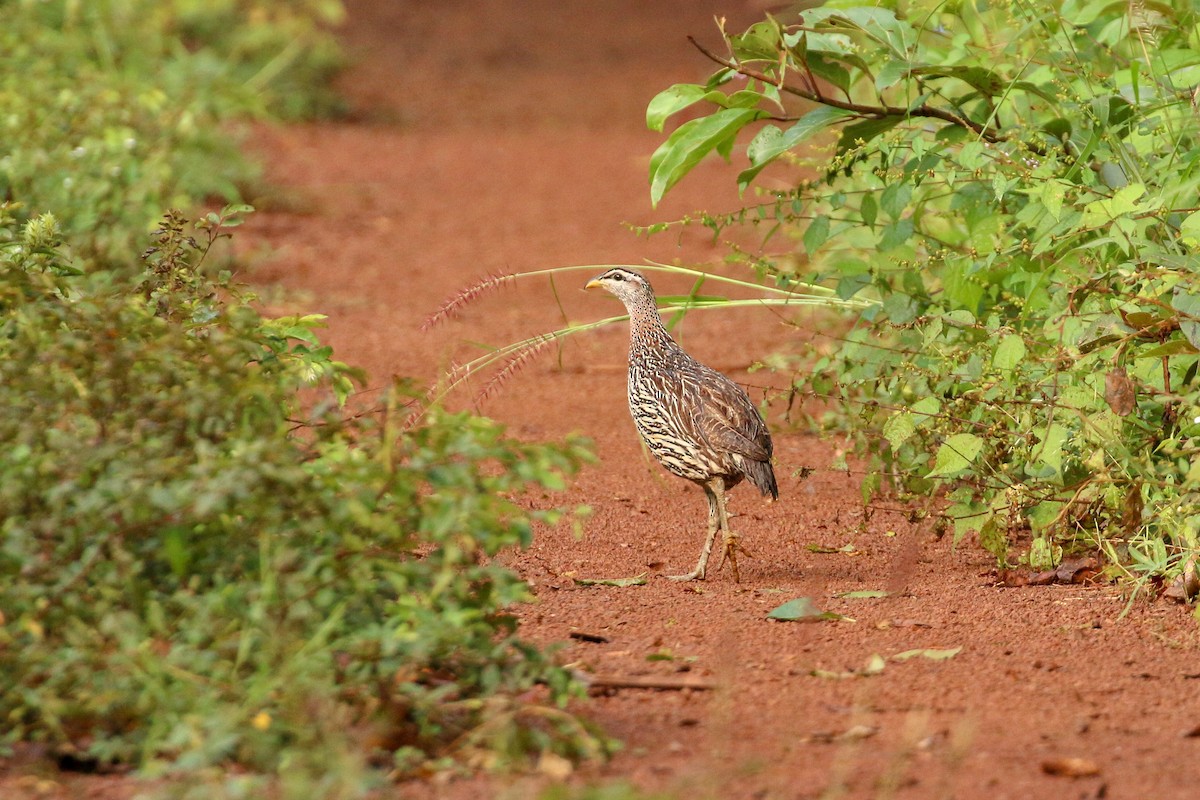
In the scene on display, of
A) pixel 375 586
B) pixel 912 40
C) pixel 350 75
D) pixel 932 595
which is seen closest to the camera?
pixel 375 586

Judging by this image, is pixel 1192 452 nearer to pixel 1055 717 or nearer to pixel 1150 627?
pixel 1150 627

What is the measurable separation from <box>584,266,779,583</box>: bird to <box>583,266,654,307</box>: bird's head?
0.33 m

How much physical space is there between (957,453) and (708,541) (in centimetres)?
81

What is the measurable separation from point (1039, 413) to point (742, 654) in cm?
121

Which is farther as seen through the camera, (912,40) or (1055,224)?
(912,40)

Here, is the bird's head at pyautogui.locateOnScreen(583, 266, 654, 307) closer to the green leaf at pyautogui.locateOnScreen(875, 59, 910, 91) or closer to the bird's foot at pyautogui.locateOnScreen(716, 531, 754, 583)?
the bird's foot at pyautogui.locateOnScreen(716, 531, 754, 583)

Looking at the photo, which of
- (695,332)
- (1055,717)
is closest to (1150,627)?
(1055,717)

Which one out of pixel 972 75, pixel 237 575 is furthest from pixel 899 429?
pixel 237 575

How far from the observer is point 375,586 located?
2973 mm

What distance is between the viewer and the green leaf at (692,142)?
4.75 m

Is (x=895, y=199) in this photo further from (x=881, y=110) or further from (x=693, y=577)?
(x=693, y=577)

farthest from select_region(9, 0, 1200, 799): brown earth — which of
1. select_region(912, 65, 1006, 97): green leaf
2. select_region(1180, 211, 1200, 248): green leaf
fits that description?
select_region(1180, 211, 1200, 248): green leaf

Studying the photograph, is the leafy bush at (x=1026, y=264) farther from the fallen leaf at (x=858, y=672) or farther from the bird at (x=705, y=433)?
the fallen leaf at (x=858, y=672)

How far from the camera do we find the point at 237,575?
3020 millimetres
